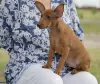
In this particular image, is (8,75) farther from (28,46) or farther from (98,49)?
(98,49)

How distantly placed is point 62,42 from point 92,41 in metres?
9.09

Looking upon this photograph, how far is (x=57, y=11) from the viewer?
462 cm

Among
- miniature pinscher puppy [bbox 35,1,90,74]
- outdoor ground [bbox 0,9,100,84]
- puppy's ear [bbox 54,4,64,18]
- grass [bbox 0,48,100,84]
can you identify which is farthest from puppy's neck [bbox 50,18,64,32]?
grass [bbox 0,48,100,84]

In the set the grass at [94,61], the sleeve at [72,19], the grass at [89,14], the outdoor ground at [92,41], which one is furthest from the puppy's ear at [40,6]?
the grass at [89,14]

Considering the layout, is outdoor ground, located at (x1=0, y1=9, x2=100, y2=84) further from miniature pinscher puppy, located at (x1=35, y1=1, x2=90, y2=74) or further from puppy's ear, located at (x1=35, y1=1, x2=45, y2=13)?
puppy's ear, located at (x1=35, y1=1, x2=45, y2=13)

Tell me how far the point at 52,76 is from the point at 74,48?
0.45 meters

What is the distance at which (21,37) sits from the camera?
5164mm

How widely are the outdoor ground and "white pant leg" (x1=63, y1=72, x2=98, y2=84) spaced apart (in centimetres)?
269

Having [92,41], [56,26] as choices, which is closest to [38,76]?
[56,26]

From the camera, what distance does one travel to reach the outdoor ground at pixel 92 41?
951cm

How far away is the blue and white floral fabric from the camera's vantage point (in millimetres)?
5129

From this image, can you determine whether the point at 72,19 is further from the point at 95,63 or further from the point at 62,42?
the point at 95,63

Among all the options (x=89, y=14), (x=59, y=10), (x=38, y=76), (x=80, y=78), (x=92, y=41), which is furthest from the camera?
(x=89, y=14)

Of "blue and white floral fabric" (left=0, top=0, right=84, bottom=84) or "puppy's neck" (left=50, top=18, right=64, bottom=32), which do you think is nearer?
"puppy's neck" (left=50, top=18, right=64, bottom=32)
